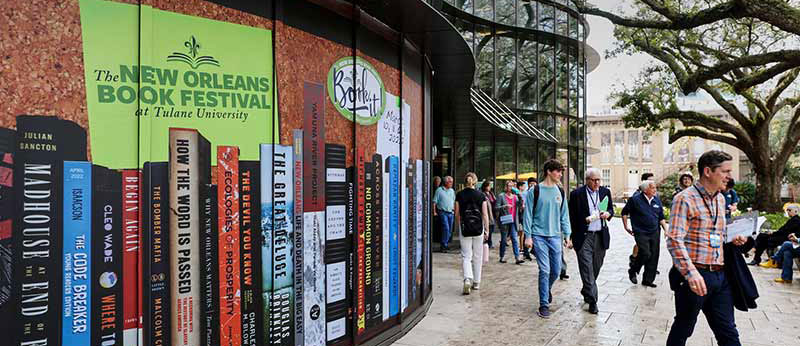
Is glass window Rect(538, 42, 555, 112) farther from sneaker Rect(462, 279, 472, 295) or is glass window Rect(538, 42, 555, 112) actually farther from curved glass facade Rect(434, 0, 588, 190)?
sneaker Rect(462, 279, 472, 295)

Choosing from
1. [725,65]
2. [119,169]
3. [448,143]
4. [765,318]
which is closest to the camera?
[119,169]

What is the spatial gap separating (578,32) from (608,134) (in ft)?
162

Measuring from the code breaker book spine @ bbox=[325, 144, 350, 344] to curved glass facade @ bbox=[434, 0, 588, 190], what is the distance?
1018cm

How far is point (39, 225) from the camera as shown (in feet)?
9.73

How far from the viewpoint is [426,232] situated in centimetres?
729

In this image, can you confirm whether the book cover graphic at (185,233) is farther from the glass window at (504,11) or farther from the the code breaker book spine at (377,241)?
the glass window at (504,11)

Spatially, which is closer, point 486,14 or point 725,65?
point 725,65

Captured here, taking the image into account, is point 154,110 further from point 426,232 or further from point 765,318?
point 765,318

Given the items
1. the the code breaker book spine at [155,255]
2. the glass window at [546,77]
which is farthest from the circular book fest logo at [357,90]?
the glass window at [546,77]

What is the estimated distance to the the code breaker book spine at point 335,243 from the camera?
4719 mm

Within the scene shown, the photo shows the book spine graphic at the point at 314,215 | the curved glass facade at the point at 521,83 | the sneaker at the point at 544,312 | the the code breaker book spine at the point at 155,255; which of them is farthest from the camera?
the curved glass facade at the point at 521,83

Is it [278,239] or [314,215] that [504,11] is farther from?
[278,239]

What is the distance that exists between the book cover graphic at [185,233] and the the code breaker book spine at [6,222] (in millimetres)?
844

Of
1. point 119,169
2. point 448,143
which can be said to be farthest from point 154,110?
point 448,143
